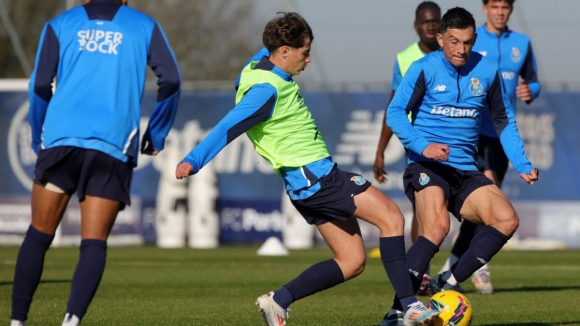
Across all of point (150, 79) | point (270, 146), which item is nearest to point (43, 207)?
point (270, 146)

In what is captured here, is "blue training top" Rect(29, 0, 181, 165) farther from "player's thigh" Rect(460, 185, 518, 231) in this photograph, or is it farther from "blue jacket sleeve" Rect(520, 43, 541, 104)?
"blue jacket sleeve" Rect(520, 43, 541, 104)

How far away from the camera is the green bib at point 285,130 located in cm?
598

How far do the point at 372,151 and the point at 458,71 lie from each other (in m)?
11.5

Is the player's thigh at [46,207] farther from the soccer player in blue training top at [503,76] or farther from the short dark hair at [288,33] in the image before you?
the soccer player in blue training top at [503,76]

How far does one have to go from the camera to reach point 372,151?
18406 millimetres

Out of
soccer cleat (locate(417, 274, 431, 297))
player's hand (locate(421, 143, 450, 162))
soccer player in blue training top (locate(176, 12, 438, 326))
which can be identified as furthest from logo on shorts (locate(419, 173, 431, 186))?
soccer cleat (locate(417, 274, 431, 297))

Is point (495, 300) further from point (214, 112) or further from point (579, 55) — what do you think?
point (579, 55)

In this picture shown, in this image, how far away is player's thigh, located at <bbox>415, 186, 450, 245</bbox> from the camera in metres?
6.77

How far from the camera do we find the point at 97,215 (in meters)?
5.19

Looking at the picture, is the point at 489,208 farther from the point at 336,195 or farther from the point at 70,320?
the point at 70,320

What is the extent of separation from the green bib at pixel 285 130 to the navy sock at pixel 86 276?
127 cm

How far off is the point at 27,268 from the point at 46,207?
1.14ft

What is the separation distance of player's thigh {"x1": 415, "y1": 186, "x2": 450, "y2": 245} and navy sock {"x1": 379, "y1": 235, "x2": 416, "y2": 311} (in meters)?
0.77

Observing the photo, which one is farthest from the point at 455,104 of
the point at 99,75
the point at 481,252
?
the point at 99,75
